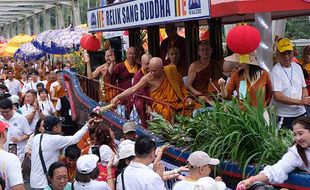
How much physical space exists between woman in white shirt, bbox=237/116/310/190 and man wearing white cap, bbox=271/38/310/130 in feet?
8.07

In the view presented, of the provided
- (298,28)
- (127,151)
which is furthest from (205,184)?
(298,28)

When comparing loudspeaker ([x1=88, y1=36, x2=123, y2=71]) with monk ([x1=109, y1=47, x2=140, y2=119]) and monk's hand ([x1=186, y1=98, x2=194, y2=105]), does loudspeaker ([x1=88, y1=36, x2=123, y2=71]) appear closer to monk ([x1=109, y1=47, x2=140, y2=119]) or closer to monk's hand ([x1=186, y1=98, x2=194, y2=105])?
monk ([x1=109, y1=47, x2=140, y2=119])

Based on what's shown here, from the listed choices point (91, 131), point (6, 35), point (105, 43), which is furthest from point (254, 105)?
point (6, 35)

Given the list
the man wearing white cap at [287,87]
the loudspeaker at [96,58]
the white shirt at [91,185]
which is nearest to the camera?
the white shirt at [91,185]

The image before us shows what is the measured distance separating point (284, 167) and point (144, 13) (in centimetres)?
538

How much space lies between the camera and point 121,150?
6.74 meters

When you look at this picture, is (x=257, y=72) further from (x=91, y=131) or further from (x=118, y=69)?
(x=118, y=69)

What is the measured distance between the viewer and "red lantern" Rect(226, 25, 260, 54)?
7.84 m

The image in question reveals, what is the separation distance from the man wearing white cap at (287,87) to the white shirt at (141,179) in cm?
285

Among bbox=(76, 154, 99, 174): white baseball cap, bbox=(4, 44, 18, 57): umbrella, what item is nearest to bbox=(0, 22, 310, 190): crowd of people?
bbox=(76, 154, 99, 174): white baseball cap

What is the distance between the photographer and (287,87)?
8312mm

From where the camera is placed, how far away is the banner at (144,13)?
29.0 ft

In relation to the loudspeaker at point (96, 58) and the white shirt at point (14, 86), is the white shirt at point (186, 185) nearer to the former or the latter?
the loudspeaker at point (96, 58)

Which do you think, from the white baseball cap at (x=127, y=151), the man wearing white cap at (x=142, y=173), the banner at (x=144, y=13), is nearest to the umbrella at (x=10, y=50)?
the banner at (x=144, y=13)
